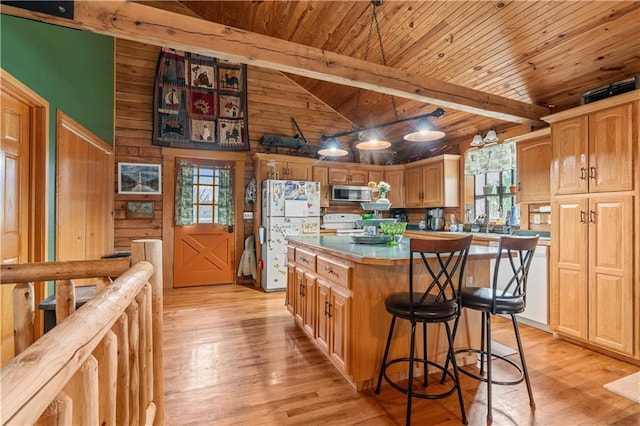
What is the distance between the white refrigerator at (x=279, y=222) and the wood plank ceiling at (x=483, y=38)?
2133 mm

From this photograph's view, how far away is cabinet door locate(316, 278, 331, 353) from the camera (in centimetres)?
241

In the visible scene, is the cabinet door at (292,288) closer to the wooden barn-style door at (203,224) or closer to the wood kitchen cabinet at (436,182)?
the wooden barn-style door at (203,224)

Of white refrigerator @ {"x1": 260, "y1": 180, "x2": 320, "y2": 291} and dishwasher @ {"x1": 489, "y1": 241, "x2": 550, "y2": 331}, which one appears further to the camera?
white refrigerator @ {"x1": 260, "y1": 180, "x2": 320, "y2": 291}

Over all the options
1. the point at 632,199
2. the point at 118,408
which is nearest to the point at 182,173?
the point at 118,408

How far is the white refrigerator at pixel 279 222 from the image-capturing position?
4809mm

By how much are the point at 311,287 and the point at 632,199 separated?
2739 millimetres

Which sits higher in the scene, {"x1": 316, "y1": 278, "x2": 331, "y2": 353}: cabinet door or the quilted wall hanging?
the quilted wall hanging

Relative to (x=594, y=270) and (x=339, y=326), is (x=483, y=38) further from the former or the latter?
(x=339, y=326)

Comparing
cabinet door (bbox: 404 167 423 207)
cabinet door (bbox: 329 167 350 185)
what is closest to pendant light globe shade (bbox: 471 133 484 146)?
cabinet door (bbox: 404 167 423 207)

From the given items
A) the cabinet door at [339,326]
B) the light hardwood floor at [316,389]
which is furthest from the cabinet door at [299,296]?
the cabinet door at [339,326]

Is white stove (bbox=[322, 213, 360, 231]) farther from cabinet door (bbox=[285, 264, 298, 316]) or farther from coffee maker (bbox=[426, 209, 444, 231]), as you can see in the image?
cabinet door (bbox=[285, 264, 298, 316])

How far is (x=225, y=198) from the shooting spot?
206 inches

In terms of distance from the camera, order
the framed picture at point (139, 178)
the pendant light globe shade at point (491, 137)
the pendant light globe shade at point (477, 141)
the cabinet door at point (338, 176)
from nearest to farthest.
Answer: the pendant light globe shade at point (491, 137)
the pendant light globe shade at point (477, 141)
the framed picture at point (139, 178)
the cabinet door at point (338, 176)

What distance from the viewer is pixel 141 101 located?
15.9ft
